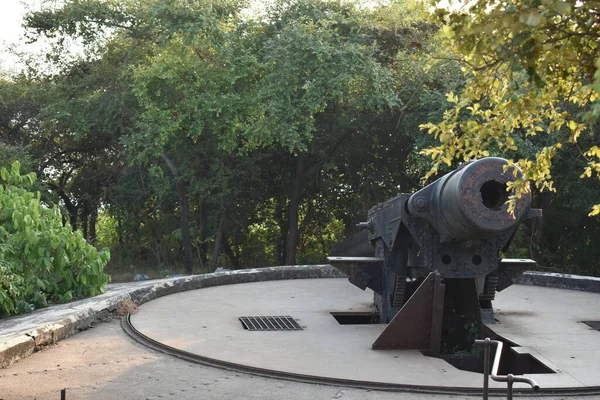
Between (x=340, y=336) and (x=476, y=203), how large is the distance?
1944 mm

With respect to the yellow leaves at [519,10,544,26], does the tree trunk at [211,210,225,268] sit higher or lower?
lower

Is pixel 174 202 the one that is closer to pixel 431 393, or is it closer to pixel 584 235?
pixel 584 235

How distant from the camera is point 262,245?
22.5m

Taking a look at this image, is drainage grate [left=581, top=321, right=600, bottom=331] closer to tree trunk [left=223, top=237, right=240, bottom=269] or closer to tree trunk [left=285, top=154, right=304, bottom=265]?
tree trunk [left=285, top=154, right=304, bottom=265]

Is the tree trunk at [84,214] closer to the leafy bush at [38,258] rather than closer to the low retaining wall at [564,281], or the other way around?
the leafy bush at [38,258]

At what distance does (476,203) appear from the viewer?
639 centimetres

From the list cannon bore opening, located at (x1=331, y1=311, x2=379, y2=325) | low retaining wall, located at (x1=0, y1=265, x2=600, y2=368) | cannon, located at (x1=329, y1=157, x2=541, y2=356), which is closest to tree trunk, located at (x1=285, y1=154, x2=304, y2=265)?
low retaining wall, located at (x1=0, y1=265, x2=600, y2=368)

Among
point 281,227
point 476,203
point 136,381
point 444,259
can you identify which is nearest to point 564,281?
point 444,259

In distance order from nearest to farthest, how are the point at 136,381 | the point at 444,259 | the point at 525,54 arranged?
the point at 525,54, the point at 136,381, the point at 444,259

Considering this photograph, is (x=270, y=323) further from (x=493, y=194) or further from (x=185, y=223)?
(x=185, y=223)

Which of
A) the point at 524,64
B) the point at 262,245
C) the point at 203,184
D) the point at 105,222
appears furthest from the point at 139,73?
the point at 524,64

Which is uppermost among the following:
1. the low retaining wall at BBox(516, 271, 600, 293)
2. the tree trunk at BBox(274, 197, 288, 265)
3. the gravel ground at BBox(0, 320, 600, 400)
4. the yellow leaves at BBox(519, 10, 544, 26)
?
the yellow leaves at BBox(519, 10, 544, 26)

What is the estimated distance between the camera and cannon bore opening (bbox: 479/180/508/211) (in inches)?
261

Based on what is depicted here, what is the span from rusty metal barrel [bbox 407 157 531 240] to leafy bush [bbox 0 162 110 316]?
451cm
